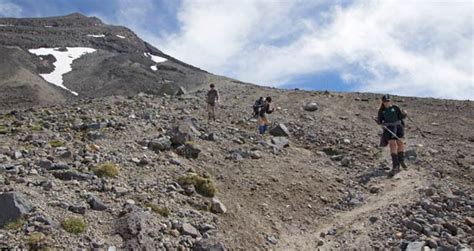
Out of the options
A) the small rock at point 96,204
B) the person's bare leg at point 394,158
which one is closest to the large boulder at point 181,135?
the small rock at point 96,204

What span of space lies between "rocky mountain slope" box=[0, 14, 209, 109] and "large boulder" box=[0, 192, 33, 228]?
31.6 meters

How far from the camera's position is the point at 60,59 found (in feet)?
282

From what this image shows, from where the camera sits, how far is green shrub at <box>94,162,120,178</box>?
1373cm

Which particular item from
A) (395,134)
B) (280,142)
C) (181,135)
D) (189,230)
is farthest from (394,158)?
(189,230)

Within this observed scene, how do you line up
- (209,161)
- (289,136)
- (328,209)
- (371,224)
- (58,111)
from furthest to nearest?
(58,111) → (289,136) → (209,161) → (328,209) → (371,224)

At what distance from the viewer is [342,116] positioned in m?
31.4

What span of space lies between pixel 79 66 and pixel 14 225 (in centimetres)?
7469

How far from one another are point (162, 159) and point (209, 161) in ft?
6.09

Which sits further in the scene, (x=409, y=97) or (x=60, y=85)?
(x=60, y=85)

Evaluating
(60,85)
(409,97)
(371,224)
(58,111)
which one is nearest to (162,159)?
(371,224)

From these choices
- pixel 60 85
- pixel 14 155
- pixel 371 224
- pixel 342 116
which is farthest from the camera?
pixel 60 85

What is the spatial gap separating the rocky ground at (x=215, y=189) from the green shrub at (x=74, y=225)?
3cm

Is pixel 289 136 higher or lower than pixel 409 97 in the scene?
lower

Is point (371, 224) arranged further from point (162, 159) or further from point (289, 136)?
point (289, 136)
